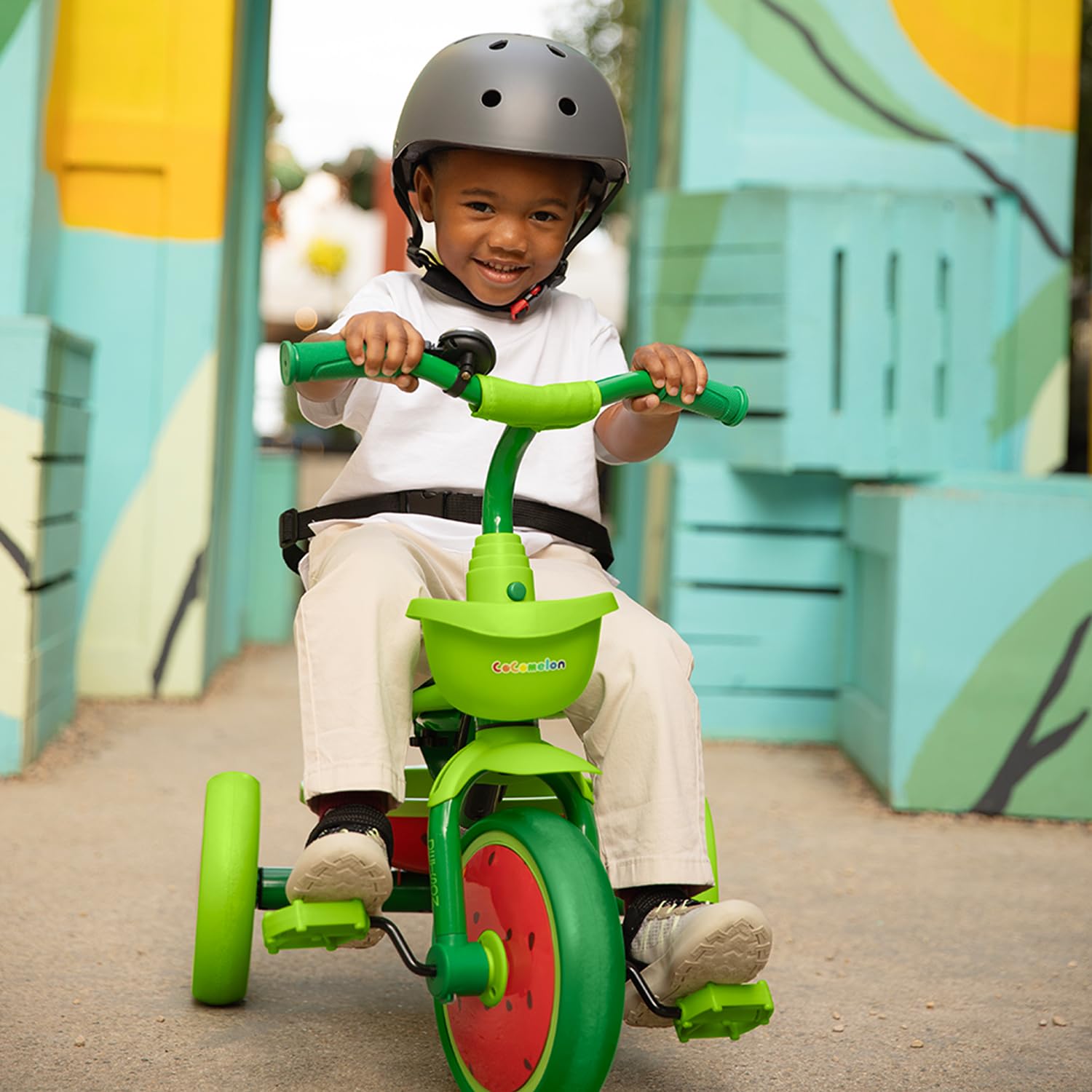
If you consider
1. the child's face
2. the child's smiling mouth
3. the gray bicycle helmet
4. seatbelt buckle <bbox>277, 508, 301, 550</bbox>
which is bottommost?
seatbelt buckle <bbox>277, 508, 301, 550</bbox>

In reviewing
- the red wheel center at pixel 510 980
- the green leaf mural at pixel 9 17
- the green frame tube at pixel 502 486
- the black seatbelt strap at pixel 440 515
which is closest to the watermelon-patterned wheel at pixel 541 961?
the red wheel center at pixel 510 980

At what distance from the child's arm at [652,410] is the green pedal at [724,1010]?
634mm

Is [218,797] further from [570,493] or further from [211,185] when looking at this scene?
[211,185]

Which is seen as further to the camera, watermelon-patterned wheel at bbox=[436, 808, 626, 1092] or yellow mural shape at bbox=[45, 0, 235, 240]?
yellow mural shape at bbox=[45, 0, 235, 240]

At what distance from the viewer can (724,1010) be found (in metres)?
1.49

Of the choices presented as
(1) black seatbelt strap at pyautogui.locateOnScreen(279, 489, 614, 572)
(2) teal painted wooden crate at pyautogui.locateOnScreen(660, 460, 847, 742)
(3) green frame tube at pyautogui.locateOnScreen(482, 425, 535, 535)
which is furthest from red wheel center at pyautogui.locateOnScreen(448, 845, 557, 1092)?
(2) teal painted wooden crate at pyautogui.locateOnScreen(660, 460, 847, 742)

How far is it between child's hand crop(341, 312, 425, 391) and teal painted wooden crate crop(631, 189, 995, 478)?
2.56m

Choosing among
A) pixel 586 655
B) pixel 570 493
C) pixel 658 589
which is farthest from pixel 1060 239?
pixel 586 655

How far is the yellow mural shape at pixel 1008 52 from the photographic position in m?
4.22

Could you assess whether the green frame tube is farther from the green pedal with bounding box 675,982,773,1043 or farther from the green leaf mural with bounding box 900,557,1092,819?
the green leaf mural with bounding box 900,557,1092,819

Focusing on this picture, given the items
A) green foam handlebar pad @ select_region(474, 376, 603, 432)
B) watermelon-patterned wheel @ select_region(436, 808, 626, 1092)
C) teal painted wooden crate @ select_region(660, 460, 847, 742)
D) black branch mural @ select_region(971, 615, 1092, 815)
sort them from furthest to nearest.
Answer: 1. teal painted wooden crate @ select_region(660, 460, 847, 742)
2. black branch mural @ select_region(971, 615, 1092, 815)
3. green foam handlebar pad @ select_region(474, 376, 603, 432)
4. watermelon-patterned wheel @ select_region(436, 808, 626, 1092)

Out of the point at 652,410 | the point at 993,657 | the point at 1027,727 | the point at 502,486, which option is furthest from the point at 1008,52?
the point at 502,486

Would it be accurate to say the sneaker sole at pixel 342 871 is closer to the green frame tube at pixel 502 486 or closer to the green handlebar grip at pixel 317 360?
the green frame tube at pixel 502 486

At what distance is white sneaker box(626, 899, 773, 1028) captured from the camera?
1439mm
